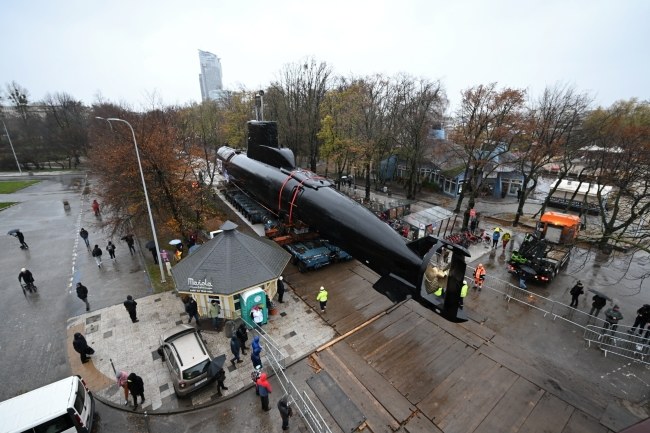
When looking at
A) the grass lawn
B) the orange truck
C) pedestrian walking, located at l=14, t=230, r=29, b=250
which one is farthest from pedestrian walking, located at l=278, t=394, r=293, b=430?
the grass lawn

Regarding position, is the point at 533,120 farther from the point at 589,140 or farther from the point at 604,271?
the point at 604,271

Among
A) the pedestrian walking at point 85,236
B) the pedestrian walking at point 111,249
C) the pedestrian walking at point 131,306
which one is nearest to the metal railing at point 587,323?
the pedestrian walking at point 131,306

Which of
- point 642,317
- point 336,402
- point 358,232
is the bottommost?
point 336,402

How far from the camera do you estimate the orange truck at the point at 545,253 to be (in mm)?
16141

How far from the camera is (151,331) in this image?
12.6 m

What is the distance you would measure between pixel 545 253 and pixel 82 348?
22.2 meters

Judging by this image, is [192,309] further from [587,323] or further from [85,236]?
[587,323]

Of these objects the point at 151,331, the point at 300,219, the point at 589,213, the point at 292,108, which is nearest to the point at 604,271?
the point at 589,213

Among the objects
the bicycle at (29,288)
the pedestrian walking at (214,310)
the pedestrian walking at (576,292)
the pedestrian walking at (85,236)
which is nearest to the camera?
the pedestrian walking at (214,310)

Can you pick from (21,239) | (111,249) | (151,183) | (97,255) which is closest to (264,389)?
(97,255)

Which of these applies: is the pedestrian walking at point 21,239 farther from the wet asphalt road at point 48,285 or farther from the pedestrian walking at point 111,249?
the pedestrian walking at point 111,249

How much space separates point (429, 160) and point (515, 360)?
29.4 m

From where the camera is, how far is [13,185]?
3812 centimetres

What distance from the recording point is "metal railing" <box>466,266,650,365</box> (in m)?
11.8
